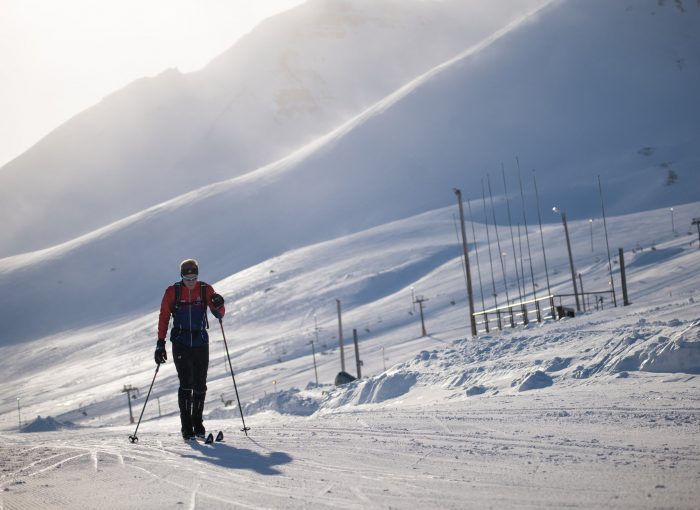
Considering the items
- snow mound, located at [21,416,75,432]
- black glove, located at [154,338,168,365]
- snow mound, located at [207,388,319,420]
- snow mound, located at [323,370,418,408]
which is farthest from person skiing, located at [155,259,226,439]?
snow mound, located at [21,416,75,432]

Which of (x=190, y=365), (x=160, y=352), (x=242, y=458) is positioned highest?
(x=160, y=352)

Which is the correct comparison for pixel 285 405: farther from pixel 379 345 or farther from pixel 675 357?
pixel 379 345

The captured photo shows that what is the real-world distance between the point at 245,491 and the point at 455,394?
22.0 ft

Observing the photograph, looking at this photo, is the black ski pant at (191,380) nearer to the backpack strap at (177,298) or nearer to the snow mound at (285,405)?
the backpack strap at (177,298)

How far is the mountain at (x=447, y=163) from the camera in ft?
412

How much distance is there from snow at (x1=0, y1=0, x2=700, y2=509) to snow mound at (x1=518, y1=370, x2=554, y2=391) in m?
0.03

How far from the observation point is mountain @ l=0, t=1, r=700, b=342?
126m

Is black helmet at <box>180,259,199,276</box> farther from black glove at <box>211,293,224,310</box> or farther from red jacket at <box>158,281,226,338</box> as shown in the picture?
black glove at <box>211,293,224,310</box>

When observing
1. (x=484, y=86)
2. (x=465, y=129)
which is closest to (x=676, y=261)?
(x=465, y=129)

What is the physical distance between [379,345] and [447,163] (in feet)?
302

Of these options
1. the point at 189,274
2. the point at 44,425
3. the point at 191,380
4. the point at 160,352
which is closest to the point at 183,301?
the point at 189,274

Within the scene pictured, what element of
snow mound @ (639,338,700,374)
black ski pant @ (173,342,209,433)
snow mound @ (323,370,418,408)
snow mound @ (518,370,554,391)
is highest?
black ski pant @ (173,342,209,433)

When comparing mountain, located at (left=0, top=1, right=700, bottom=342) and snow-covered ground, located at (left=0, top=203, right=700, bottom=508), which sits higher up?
mountain, located at (left=0, top=1, right=700, bottom=342)

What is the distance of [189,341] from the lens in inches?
337
